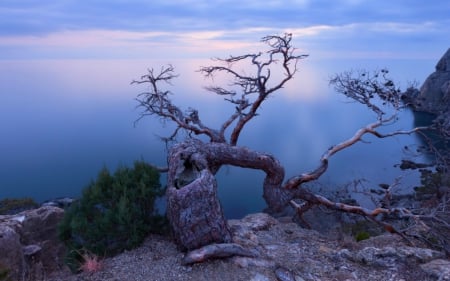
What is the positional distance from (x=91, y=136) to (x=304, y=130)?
26.1 m

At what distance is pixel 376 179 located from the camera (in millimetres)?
37094

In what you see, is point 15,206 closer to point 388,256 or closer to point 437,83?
point 388,256

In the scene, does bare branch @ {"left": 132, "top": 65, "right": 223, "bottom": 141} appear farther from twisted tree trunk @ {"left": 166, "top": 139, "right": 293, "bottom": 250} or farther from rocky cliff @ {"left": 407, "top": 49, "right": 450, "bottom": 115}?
rocky cliff @ {"left": 407, "top": 49, "right": 450, "bottom": 115}

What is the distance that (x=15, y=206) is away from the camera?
2444cm

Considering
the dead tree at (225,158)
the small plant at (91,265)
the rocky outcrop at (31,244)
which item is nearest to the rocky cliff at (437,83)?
the dead tree at (225,158)

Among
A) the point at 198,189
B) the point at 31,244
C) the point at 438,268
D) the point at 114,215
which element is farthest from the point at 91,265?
the point at 438,268

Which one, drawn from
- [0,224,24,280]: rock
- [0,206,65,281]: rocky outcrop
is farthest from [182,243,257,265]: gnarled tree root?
[0,224,24,280]: rock

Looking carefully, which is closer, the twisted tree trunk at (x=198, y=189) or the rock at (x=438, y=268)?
the rock at (x=438, y=268)

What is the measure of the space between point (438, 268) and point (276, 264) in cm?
291

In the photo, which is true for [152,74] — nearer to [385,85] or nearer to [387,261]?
[385,85]

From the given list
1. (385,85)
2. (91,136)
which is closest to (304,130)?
(91,136)

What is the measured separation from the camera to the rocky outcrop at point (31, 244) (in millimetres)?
9109

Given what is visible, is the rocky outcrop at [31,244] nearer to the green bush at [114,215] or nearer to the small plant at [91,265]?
the green bush at [114,215]

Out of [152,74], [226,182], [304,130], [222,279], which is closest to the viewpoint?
[222,279]
